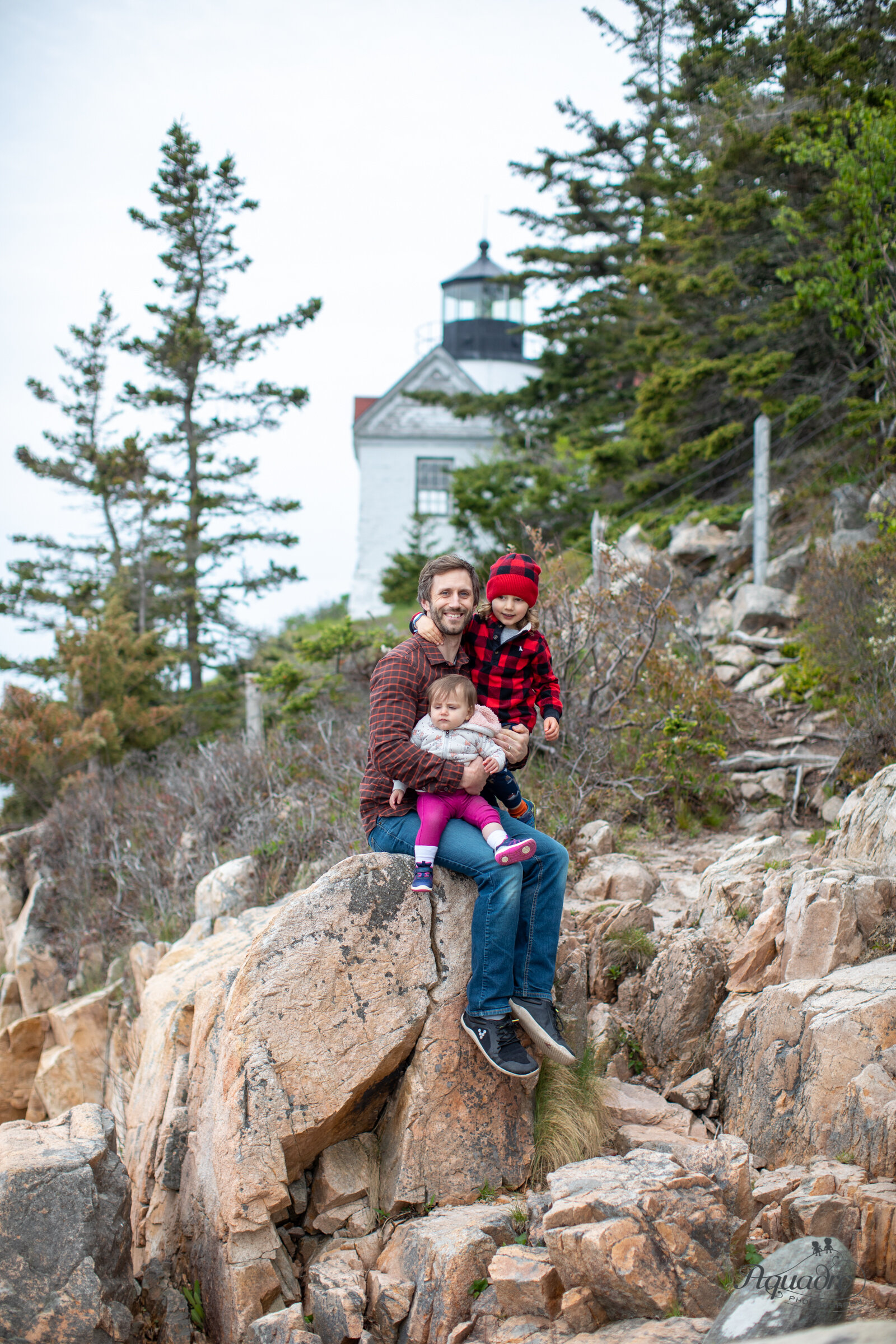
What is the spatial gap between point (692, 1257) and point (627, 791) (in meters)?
5.24

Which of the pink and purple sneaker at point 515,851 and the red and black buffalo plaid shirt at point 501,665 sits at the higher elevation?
the red and black buffalo plaid shirt at point 501,665

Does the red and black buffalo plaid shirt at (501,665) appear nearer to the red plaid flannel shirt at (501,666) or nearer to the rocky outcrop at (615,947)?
the red plaid flannel shirt at (501,666)

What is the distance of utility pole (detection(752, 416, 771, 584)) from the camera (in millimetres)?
11945

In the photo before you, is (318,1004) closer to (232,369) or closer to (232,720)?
(232,720)

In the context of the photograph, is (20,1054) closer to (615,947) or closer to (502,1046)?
(615,947)

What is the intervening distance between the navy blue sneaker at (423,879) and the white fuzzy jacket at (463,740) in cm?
35

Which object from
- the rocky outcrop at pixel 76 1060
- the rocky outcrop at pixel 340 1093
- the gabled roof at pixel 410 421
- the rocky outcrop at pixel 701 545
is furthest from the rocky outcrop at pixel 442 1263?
the gabled roof at pixel 410 421

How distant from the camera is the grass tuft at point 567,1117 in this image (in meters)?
4.25

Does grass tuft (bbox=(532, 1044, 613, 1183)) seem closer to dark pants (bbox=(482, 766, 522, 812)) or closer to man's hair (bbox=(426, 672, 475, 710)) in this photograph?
dark pants (bbox=(482, 766, 522, 812))

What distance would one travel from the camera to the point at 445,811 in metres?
4.18

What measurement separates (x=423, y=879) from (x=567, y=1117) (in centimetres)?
129

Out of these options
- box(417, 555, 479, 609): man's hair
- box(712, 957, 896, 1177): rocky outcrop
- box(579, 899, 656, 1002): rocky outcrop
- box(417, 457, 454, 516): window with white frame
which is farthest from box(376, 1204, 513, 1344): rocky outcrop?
box(417, 457, 454, 516): window with white frame

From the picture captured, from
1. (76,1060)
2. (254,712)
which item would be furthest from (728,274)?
(76,1060)

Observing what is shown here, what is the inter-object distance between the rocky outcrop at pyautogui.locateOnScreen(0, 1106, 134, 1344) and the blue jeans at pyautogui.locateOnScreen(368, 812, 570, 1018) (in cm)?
180
